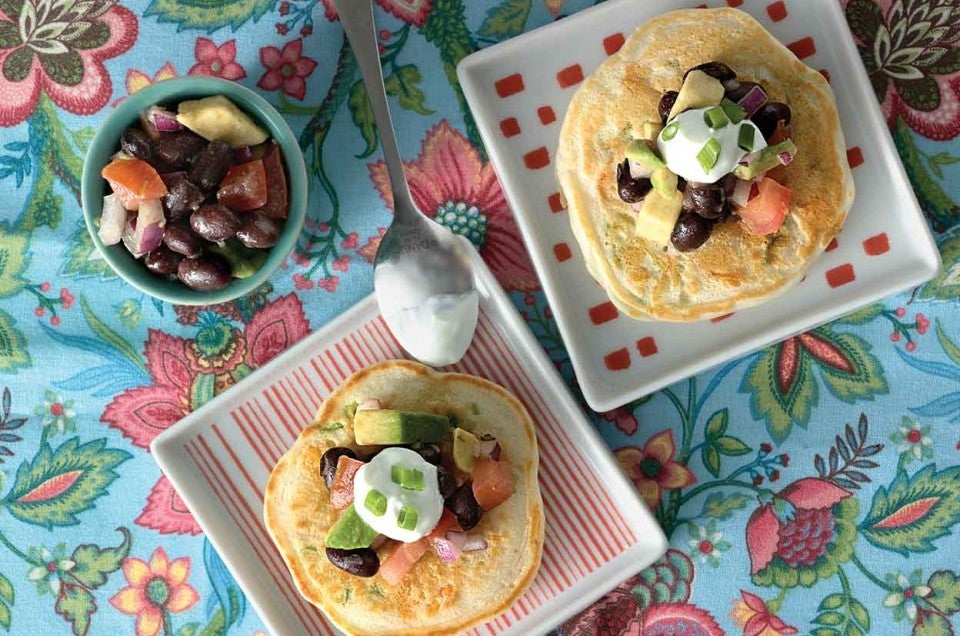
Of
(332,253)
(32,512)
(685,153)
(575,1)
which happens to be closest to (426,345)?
(332,253)

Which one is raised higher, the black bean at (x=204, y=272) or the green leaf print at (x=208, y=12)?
the green leaf print at (x=208, y=12)

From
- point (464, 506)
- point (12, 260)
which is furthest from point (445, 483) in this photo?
point (12, 260)

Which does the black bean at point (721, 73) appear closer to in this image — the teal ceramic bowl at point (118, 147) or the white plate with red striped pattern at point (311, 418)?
the white plate with red striped pattern at point (311, 418)

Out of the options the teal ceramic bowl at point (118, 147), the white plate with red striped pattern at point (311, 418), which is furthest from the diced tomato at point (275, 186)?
the white plate with red striped pattern at point (311, 418)

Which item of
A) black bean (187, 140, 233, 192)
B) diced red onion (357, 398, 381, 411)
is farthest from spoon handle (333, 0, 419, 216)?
diced red onion (357, 398, 381, 411)

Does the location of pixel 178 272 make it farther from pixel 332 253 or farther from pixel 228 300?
pixel 332 253

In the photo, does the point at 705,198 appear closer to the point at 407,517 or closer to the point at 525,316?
the point at 525,316

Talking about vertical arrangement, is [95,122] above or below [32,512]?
above
